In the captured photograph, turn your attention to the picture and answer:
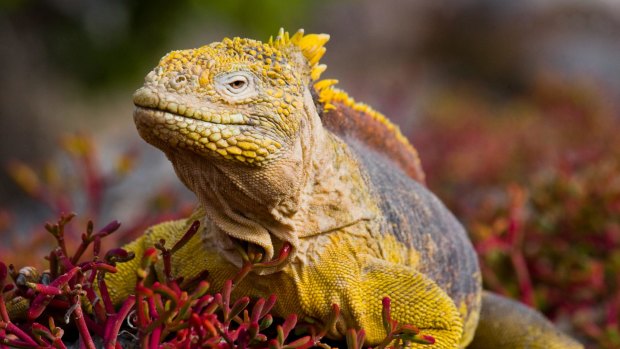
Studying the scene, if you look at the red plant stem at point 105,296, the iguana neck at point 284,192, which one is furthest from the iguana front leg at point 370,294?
the red plant stem at point 105,296

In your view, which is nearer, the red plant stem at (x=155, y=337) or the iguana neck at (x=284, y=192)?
the red plant stem at (x=155, y=337)

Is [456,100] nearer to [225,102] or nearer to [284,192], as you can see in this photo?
[284,192]

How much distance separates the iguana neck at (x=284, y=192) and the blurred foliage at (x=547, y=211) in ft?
5.70

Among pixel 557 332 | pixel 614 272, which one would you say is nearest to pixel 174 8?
pixel 614 272

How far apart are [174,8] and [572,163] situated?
22.2 ft

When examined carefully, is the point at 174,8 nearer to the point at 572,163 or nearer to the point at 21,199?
the point at 21,199

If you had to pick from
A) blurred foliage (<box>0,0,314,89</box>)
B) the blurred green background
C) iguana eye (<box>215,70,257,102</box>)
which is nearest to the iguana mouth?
iguana eye (<box>215,70,257,102</box>)

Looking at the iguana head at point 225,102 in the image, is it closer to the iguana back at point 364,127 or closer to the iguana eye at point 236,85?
the iguana eye at point 236,85

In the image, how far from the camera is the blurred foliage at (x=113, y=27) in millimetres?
11633

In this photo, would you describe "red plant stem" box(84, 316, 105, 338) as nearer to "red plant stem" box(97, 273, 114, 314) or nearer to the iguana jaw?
"red plant stem" box(97, 273, 114, 314)

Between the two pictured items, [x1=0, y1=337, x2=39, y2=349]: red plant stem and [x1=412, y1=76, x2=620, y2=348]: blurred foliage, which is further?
[x1=412, y1=76, x2=620, y2=348]: blurred foliage

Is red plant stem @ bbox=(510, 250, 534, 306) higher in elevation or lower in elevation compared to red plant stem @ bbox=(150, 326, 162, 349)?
lower

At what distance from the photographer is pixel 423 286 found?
291 cm

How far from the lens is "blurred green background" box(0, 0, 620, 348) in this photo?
503cm
